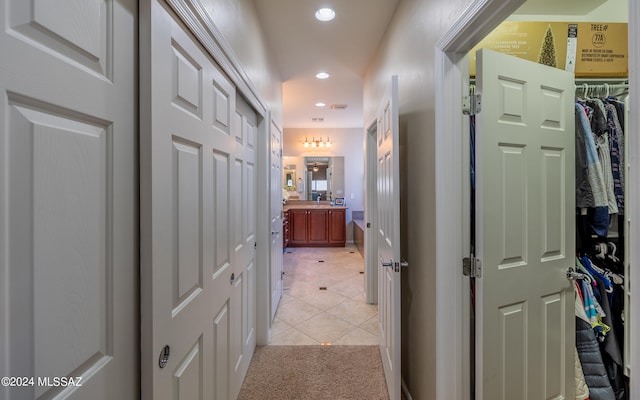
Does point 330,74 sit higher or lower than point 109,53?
higher

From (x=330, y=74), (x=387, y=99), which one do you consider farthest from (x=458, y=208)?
(x=330, y=74)

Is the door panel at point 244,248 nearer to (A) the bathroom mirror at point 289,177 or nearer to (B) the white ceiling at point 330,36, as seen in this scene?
(B) the white ceiling at point 330,36

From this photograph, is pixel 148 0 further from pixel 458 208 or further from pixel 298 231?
pixel 298 231

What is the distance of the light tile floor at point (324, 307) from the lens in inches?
97.5

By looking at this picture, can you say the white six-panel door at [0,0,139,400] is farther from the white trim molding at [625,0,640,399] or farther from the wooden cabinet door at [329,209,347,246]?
the wooden cabinet door at [329,209,347,246]

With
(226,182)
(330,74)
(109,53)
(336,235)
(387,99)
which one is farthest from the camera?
(336,235)

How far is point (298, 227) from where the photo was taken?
6.06 metres

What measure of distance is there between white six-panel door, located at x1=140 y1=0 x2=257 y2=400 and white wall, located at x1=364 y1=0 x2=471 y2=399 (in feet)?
3.51

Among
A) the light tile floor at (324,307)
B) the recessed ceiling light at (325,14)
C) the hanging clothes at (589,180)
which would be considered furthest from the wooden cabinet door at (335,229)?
the hanging clothes at (589,180)

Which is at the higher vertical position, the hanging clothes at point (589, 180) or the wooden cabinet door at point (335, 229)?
the hanging clothes at point (589, 180)

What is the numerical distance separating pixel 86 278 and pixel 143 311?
0.73 feet

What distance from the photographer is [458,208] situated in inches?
49.2

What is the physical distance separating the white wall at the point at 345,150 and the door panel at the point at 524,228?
5.17m

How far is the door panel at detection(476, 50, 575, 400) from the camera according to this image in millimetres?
1229
